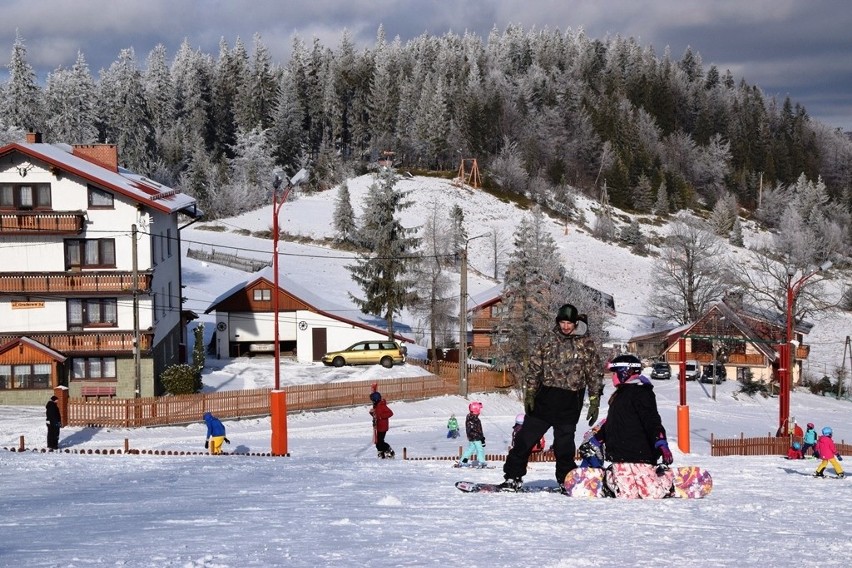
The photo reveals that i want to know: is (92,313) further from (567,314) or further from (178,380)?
(567,314)

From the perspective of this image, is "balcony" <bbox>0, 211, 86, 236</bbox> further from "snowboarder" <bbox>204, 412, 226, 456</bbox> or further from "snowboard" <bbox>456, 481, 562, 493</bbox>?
"snowboard" <bbox>456, 481, 562, 493</bbox>

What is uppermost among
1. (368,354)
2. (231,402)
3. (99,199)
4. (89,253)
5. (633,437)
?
(99,199)

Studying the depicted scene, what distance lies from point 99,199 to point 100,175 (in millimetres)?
931

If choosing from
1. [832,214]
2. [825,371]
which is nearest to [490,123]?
[832,214]

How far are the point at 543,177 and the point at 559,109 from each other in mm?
29918

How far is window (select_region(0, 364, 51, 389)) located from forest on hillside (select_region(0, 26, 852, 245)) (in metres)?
62.8

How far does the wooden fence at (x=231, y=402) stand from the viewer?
2853cm

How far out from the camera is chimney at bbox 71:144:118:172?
38.5 metres

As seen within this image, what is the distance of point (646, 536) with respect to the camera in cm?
746

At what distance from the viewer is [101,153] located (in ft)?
128

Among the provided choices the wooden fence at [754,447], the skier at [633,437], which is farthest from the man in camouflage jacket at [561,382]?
the wooden fence at [754,447]

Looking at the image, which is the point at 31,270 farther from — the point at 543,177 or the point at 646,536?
A: the point at 543,177

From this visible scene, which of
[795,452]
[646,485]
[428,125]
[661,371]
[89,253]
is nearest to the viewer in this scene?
[646,485]

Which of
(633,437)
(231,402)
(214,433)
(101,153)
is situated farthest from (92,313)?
(633,437)
